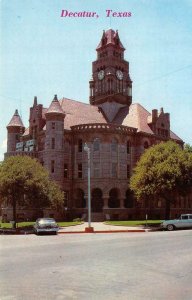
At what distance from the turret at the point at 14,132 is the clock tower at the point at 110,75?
15.0m

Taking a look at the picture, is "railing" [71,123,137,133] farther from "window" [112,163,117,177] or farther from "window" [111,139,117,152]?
"window" [112,163,117,177]

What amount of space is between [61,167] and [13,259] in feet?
138

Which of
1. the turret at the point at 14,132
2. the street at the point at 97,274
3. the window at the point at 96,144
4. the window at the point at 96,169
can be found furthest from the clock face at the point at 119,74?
the street at the point at 97,274

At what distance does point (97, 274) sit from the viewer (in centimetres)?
1244

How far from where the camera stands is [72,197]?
2339 inches

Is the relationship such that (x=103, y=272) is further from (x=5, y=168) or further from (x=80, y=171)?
(x=80, y=171)

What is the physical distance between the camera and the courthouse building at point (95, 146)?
5753cm

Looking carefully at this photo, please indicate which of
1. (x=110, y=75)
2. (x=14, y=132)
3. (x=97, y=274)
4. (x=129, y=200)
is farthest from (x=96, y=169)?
(x=97, y=274)

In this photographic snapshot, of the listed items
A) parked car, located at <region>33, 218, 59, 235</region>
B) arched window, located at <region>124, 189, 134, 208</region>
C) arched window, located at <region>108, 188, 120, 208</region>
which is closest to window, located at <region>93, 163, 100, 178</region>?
arched window, located at <region>108, 188, 120, 208</region>

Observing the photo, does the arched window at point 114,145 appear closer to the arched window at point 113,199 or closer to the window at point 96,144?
the window at point 96,144

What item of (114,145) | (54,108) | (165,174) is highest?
(54,108)

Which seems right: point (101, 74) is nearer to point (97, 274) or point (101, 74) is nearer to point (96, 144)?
point (96, 144)

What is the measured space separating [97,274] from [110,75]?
196 ft

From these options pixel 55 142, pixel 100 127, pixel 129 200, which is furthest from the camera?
pixel 129 200
